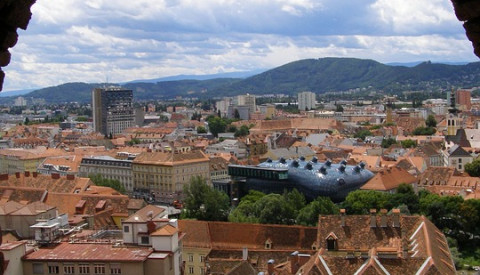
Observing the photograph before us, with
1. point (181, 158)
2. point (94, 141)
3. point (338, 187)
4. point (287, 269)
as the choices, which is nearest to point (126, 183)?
point (181, 158)

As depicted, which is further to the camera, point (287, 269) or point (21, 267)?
point (287, 269)

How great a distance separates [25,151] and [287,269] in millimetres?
79883

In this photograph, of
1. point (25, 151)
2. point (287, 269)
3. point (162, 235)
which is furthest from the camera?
point (25, 151)

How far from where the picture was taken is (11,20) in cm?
584

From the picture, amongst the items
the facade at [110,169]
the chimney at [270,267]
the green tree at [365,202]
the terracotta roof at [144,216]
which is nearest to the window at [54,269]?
the terracotta roof at [144,216]

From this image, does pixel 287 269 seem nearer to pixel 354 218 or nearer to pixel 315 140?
pixel 354 218

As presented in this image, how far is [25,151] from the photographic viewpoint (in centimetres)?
10488

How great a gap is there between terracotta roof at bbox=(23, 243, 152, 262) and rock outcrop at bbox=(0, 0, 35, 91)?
22.7 metres

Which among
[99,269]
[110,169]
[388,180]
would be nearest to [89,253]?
[99,269]

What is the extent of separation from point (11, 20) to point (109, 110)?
178441 mm

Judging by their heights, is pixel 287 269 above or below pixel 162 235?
below

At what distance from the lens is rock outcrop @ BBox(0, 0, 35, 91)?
18.9 ft

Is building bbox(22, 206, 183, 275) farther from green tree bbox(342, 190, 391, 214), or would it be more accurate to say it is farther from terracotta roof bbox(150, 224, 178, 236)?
green tree bbox(342, 190, 391, 214)

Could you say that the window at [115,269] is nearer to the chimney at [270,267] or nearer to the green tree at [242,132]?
the chimney at [270,267]
